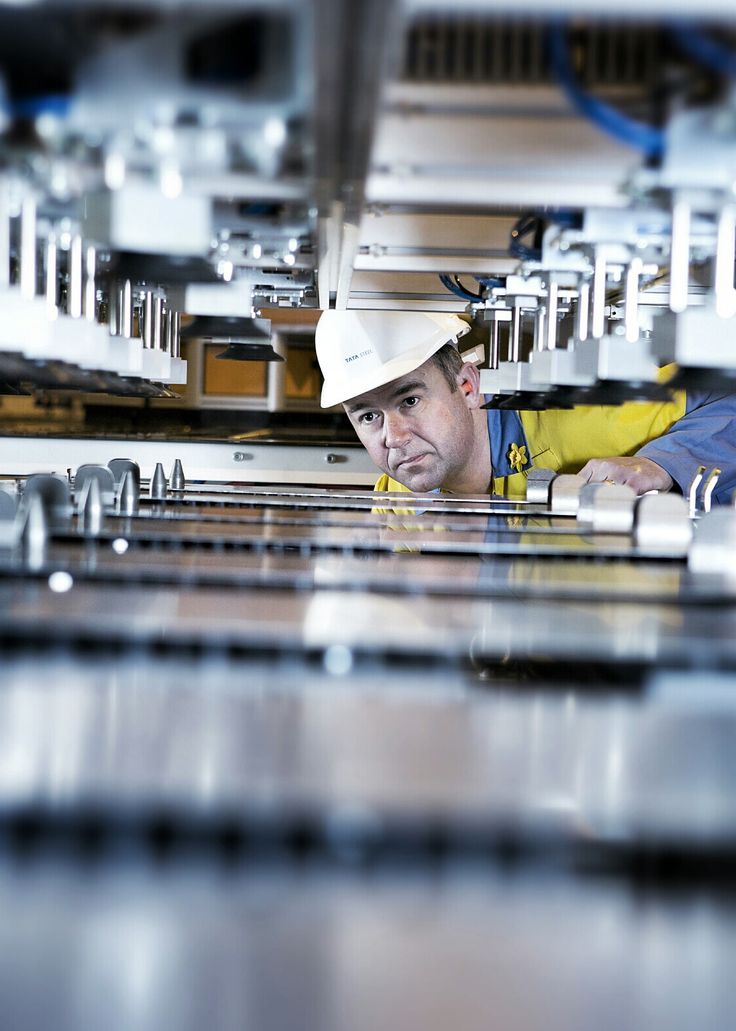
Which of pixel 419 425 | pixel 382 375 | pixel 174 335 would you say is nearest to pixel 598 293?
pixel 382 375

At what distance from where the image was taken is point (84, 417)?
571 cm

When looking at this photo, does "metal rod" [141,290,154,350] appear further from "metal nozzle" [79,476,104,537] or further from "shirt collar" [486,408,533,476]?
"shirt collar" [486,408,533,476]

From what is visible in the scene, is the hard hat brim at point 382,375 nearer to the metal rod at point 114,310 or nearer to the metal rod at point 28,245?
the metal rod at point 114,310

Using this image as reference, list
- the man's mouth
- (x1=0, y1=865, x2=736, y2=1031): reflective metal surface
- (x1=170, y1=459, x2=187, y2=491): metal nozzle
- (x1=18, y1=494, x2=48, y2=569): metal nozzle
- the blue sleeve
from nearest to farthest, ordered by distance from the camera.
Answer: (x1=0, y1=865, x2=736, y2=1031): reflective metal surface < (x1=18, y1=494, x2=48, y2=569): metal nozzle < (x1=170, y1=459, x2=187, y2=491): metal nozzle < the blue sleeve < the man's mouth

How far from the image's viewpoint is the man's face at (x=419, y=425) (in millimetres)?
2949

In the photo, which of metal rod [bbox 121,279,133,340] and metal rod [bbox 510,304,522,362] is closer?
metal rod [bbox 121,279,133,340]

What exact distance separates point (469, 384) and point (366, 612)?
239cm

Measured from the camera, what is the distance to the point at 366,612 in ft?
2.88

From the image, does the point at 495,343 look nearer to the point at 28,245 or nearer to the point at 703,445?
the point at 703,445

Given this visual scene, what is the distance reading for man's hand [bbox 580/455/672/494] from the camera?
2.39 m

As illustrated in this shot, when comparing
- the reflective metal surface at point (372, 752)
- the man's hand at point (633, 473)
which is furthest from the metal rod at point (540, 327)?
the reflective metal surface at point (372, 752)

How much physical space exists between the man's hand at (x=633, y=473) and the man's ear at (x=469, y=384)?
2.41ft

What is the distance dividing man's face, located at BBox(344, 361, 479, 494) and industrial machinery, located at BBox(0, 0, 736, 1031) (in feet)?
3.62

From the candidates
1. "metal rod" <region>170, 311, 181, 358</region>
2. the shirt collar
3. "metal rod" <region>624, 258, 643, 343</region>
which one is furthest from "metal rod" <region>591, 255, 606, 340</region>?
the shirt collar
